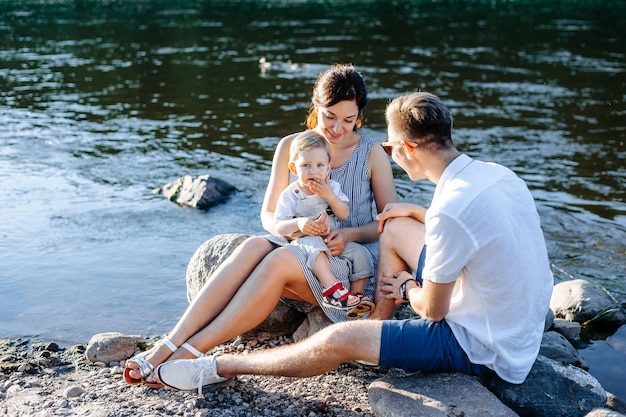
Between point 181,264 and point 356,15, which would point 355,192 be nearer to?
point 181,264

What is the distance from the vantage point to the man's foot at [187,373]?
4898mm

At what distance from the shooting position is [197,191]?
10.5 meters

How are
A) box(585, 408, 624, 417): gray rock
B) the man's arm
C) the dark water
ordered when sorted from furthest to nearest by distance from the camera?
the dark water, box(585, 408, 624, 417): gray rock, the man's arm

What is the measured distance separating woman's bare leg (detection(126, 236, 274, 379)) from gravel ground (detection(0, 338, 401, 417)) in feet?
1.19

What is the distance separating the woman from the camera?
16.9 ft

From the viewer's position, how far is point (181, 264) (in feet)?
27.0

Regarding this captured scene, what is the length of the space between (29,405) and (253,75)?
15.7 metres

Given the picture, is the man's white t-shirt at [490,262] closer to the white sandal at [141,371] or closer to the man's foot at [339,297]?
the man's foot at [339,297]

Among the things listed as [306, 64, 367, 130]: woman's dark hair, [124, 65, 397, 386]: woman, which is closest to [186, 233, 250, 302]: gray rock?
[124, 65, 397, 386]: woman

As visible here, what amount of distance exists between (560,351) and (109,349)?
345 cm

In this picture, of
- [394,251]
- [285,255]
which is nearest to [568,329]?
[394,251]

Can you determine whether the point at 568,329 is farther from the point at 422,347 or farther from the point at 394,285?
the point at 422,347

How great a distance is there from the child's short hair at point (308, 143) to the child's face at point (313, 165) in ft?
0.10

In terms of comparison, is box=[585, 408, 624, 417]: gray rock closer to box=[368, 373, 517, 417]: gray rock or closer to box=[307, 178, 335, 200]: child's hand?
box=[368, 373, 517, 417]: gray rock
